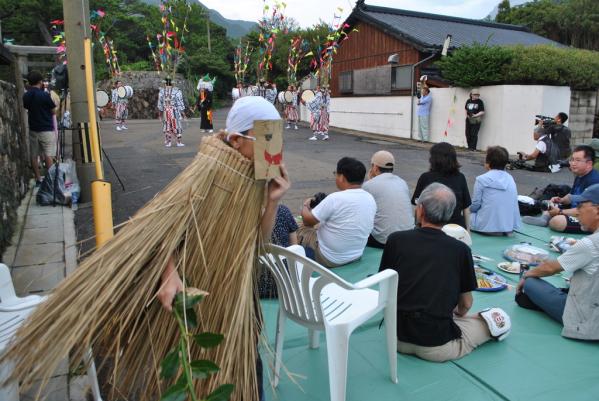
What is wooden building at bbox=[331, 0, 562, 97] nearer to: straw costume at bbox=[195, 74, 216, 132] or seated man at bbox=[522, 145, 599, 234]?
straw costume at bbox=[195, 74, 216, 132]

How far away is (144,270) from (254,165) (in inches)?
18.0

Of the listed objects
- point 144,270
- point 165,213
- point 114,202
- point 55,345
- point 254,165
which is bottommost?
point 114,202

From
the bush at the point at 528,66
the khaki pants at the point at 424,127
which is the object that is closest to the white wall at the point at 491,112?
the khaki pants at the point at 424,127

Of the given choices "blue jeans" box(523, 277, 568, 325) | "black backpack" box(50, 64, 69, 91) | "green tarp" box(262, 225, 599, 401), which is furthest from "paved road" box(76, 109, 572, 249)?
"blue jeans" box(523, 277, 568, 325)

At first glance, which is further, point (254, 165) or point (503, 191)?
point (503, 191)

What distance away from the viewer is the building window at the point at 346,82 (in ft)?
57.7

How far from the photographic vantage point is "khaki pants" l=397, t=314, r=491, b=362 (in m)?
2.55

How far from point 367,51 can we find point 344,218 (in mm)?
14056

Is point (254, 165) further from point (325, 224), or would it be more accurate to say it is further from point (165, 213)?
point (325, 224)

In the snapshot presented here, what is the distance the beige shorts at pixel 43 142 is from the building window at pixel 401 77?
10357mm

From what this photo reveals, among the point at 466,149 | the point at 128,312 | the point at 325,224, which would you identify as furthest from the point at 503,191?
the point at 466,149

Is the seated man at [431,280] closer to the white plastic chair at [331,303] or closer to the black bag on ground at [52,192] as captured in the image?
the white plastic chair at [331,303]

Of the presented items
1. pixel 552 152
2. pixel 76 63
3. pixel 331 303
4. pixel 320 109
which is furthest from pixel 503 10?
pixel 331 303

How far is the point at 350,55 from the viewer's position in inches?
695
